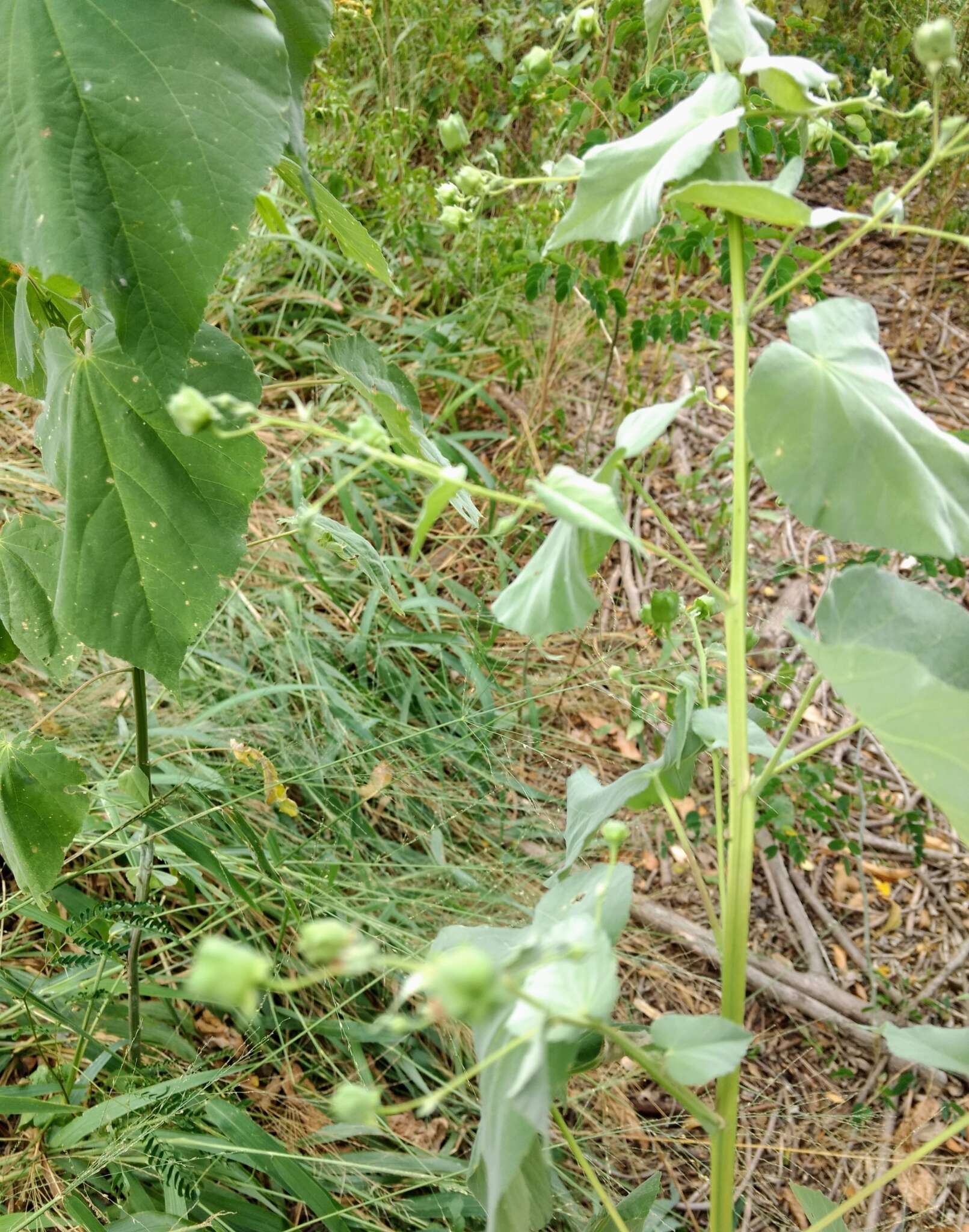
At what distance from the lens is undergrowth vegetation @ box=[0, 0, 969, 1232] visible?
499 mm

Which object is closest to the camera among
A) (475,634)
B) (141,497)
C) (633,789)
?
(633,789)

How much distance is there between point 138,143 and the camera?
61 cm

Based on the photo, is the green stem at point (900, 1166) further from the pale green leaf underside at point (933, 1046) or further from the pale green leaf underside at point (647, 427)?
the pale green leaf underside at point (647, 427)

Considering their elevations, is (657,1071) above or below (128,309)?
below

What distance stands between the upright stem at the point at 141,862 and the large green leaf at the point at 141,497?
9 cm

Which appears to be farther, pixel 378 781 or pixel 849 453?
pixel 378 781

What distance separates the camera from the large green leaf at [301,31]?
2.34 ft

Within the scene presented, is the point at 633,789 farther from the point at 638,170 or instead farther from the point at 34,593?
the point at 34,593

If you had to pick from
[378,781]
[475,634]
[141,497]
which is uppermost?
[141,497]

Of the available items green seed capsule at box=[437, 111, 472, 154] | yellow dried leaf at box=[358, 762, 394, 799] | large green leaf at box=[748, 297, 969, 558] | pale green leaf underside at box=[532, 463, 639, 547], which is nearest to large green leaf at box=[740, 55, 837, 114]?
large green leaf at box=[748, 297, 969, 558]

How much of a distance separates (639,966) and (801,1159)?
0.32 metres

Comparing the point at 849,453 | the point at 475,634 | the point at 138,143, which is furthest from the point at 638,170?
the point at 475,634

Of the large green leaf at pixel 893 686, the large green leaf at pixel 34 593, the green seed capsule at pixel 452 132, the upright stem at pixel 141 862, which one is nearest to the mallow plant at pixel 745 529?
the large green leaf at pixel 893 686

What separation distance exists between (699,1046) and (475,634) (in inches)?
46.3
